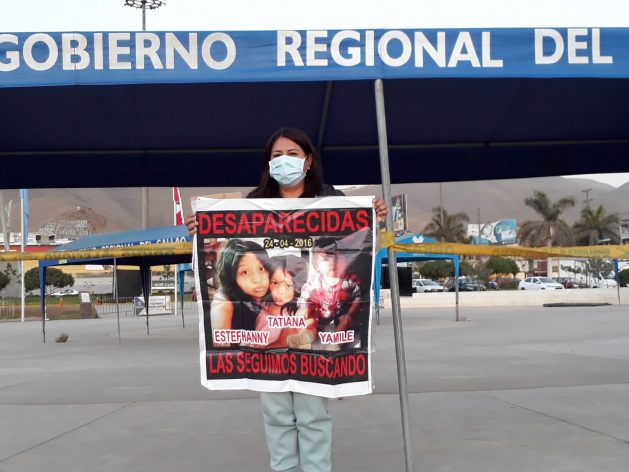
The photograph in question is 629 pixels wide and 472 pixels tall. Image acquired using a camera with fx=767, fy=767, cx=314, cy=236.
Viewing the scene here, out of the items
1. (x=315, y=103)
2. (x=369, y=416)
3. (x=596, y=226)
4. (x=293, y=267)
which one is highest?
(x=596, y=226)

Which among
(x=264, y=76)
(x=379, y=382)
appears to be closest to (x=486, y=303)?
(x=379, y=382)

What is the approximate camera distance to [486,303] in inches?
1470

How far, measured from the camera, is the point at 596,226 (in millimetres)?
98188

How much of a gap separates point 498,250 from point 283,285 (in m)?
1.92

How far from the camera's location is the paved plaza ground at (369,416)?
527cm

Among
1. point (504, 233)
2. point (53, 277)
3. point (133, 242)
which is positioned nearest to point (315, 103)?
point (133, 242)

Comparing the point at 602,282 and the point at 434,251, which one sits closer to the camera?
the point at 434,251

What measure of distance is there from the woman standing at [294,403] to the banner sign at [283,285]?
0.10 m

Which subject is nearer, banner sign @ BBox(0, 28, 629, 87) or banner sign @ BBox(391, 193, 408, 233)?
banner sign @ BBox(0, 28, 629, 87)

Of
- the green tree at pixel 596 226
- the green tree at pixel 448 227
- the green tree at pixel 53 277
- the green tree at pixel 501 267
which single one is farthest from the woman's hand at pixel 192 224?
the green tree at pixel 596 226

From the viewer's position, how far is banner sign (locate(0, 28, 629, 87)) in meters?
4.43

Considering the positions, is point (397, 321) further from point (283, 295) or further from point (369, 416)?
point (369, 416)

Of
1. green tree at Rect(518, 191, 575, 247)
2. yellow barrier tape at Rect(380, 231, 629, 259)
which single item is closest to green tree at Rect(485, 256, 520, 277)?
green tree at Rect(518, 191, 575, 247)

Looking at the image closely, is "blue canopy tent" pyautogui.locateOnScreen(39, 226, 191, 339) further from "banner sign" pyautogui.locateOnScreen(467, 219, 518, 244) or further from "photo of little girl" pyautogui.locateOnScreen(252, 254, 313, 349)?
"banner sign" pyautogui.locateOnScreen(467, 219, 518, 244)
